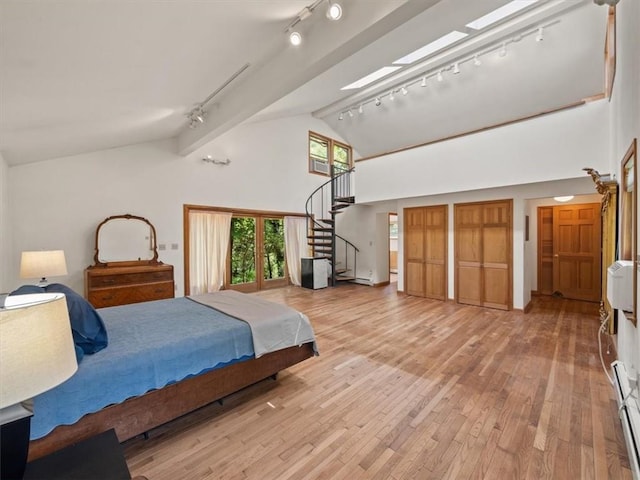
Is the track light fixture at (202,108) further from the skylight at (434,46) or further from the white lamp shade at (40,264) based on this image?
the skylight at (434,46)

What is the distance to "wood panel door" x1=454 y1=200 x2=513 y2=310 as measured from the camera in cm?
514

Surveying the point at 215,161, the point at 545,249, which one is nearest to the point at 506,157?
the point at 545,249

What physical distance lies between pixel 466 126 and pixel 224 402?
691 cm

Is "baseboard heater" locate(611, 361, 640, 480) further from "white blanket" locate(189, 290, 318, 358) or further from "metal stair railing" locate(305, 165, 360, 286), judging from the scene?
"metal stair railing" locate(305, 165, 360, 286)

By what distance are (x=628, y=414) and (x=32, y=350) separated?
334 cm

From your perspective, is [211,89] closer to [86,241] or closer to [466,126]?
[86,241]

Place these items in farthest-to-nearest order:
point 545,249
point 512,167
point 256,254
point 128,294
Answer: point 256,254 → point 545,249 → point 512,167 → point 128,294

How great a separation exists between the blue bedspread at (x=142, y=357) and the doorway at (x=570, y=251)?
22.2 ft

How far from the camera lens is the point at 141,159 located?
5051 mm

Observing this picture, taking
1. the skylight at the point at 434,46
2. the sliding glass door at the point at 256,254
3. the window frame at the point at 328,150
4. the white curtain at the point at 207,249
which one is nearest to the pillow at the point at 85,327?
the white curtain at the point at 207,249

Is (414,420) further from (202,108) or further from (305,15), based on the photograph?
(202,108)

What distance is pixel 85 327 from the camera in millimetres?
1821

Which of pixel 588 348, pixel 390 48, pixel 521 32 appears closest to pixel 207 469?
pixel 588 348

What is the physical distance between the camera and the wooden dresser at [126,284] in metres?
4.12
